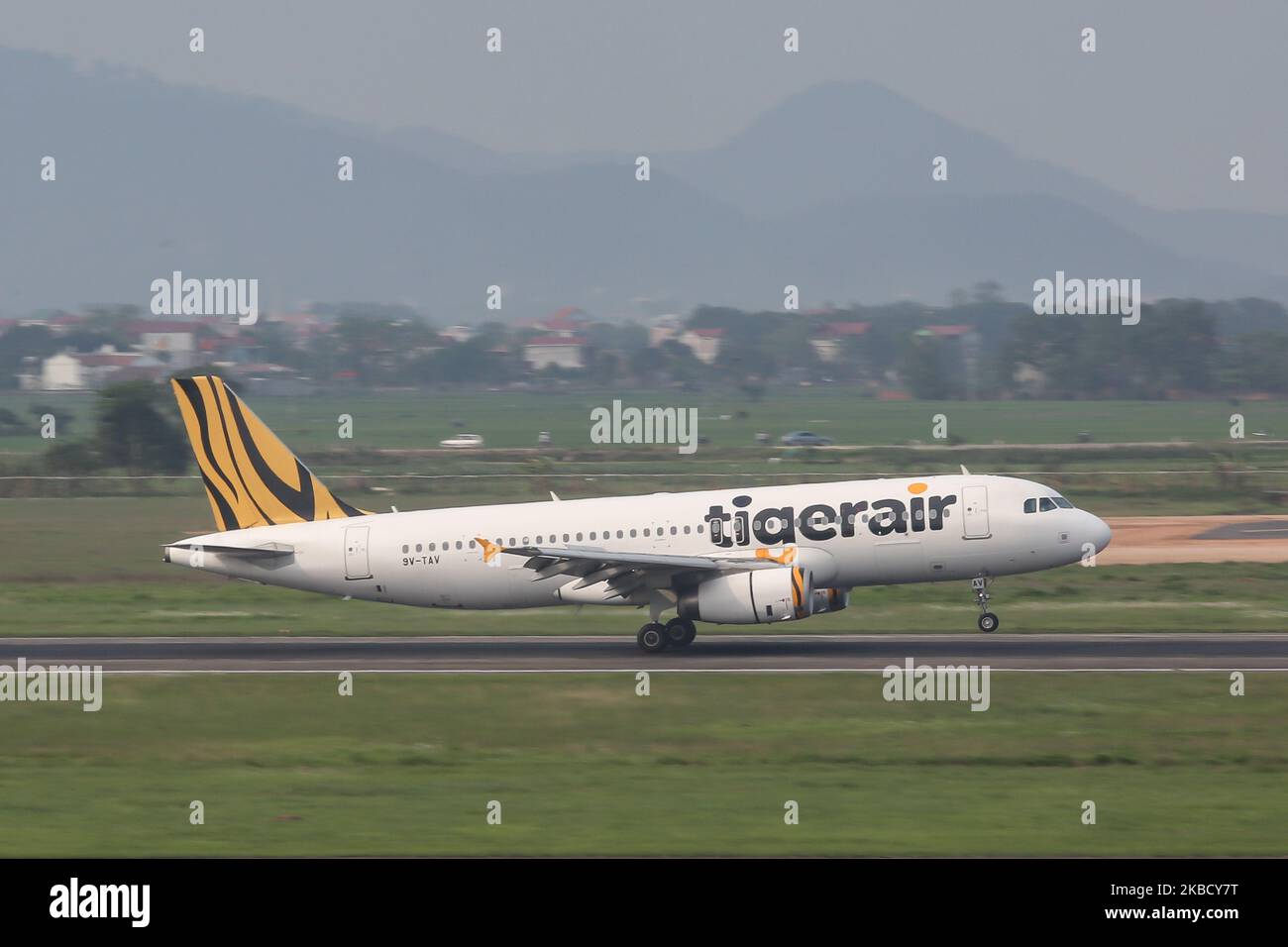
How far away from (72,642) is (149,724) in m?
12.1

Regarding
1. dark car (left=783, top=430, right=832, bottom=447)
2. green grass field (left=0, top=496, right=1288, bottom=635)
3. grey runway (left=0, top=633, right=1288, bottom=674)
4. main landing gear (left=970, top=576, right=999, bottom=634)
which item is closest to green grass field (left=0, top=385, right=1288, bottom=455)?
dark car (left=783, top=430, right=832, bottom=447)

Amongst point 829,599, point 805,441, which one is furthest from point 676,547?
point 805,441

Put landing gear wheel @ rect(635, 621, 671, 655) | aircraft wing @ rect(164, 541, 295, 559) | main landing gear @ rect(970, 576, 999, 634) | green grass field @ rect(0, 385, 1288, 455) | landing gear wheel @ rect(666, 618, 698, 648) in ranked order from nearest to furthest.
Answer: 1. landing gear wheel @ rect(635, 621, 671, 655)
2. landing gear wheel @ rect(666, 618, 698, 648)
3. aircraft wing @ rect(164, 541, 295, 559)
4. main landing gear @ rect(970, 576, 999, 634)
5. green grass field @ rect(0, 385, 1288, 455)

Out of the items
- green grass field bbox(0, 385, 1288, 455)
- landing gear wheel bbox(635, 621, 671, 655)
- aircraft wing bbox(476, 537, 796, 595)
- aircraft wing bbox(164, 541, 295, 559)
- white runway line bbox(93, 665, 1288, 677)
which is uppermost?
green grass field bbox(0, 385, 1288, 455)

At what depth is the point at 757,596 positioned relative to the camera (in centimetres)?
3669

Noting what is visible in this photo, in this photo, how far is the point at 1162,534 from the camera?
61875 mm

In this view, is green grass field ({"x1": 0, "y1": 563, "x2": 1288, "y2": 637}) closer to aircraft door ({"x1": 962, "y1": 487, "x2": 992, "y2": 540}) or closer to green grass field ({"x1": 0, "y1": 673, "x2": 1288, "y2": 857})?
aircraft door ({"x1": 962, "y1": 487, "x2": 992, "y2": 540})

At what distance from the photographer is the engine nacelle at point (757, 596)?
36.5 meters

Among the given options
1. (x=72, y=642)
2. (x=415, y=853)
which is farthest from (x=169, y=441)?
(x=415, y=853)

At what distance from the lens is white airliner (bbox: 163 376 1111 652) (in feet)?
124

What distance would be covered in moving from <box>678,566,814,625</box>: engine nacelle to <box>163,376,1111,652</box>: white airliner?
4cm

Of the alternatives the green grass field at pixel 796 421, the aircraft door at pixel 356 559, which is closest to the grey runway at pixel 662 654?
the aircraft door at pixel 356 559

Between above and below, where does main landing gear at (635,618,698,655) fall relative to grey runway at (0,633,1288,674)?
above

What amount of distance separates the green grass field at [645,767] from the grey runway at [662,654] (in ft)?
5.61
